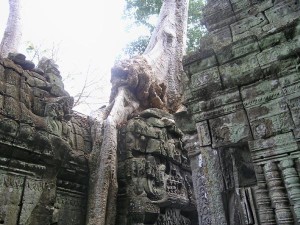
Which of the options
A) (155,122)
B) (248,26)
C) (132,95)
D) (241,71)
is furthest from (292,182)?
(132,95)

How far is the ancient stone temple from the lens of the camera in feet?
7.50

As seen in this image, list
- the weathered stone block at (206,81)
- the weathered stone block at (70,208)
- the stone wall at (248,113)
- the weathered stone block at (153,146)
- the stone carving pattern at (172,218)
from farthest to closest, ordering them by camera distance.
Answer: the weathered stone block at (153,146) < the stone carving pattern at (172,218) < the weathered stone block at (70,208) < the weathered stone block at (206,81) < the stone wall at (248,113)

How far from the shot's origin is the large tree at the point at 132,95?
371cm

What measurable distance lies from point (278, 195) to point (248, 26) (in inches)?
59.7

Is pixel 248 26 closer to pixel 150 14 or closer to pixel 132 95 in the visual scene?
pixel 132 95

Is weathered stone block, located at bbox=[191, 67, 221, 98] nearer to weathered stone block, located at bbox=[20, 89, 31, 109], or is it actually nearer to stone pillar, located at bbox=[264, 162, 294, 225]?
stone pillar, located at bbox=[264, 162, 294, 225]

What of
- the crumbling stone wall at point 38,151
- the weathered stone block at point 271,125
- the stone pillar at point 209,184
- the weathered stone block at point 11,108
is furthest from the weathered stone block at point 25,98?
the weathered stone block at point 271,125

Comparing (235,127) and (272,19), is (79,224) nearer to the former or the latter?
(235,127)

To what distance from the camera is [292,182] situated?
2.11 metres

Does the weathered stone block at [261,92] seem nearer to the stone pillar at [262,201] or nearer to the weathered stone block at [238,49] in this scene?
the weathered stone block at [238,49]

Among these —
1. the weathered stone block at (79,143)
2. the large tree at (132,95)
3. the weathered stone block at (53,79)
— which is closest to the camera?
the large tree at (132,95)

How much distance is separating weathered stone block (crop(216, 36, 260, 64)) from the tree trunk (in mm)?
6835

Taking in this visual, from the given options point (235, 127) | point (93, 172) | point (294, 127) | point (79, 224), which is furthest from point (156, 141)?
point (294, 127)

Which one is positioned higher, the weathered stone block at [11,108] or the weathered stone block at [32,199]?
the weathered stone block at [11,108]
